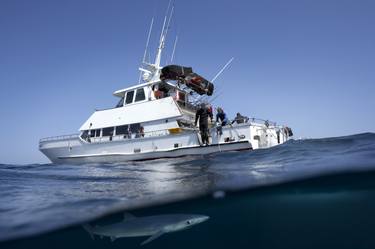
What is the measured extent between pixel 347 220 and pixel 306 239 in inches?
70.4

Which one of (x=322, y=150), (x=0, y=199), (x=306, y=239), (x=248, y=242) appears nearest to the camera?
(x=0, y=199)

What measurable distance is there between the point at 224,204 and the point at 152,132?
9725 mm

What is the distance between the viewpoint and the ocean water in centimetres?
661

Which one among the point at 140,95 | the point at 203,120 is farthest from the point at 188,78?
the point at 203,120

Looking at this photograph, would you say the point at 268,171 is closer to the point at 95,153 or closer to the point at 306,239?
the point at 306,239

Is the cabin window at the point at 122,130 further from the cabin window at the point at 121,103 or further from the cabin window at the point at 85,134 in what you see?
the cabin window at the point at 85,134

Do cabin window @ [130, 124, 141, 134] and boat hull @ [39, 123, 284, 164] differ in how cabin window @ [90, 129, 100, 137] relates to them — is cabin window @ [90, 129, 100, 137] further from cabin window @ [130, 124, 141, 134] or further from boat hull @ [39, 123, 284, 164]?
cabin window @ [130, 124, 141, 134]

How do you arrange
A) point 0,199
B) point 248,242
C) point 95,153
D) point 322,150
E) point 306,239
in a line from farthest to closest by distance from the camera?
point 95,153 → point 322,150 → point 248,242 → point 306,239 → point 0,199

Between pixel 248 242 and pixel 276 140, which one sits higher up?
pixel 276 140

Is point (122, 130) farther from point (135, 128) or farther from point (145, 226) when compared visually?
point (145, 226)

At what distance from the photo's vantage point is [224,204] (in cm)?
817

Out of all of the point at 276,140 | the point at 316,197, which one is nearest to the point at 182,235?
the point at 316,197

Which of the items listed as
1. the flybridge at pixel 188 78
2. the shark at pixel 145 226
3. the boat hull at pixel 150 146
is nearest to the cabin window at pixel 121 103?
Answer: the boat hull at pixel 150 146

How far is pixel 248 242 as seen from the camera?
837 centimetres
